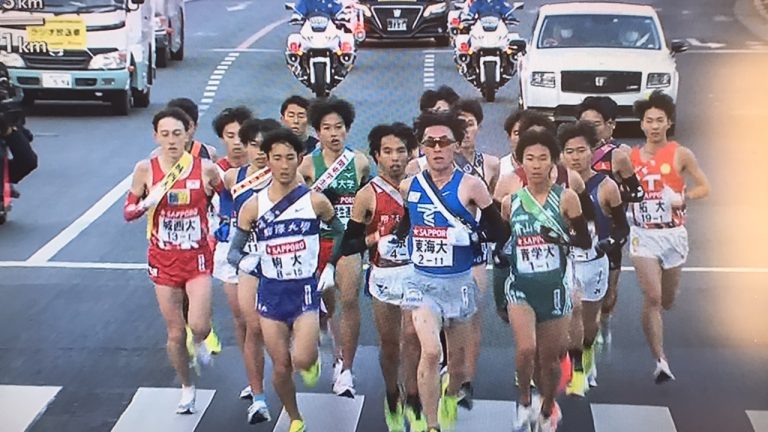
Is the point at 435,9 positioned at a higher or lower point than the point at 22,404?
lower

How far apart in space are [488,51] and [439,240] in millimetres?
18237

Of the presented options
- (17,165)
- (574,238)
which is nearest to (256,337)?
(574,238)

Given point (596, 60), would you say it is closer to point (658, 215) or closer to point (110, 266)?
point (110, 266)

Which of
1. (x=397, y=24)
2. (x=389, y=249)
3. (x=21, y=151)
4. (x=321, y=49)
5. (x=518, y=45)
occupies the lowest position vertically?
(x=397, y=24)

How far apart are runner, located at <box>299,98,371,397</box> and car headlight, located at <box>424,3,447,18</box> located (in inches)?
952

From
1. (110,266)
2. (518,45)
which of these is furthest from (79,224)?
(518,45)

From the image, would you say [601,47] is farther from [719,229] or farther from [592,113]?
[592,113]

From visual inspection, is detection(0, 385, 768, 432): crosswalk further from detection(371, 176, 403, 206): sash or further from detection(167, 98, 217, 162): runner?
detection(167, 98, 217, 162): runner

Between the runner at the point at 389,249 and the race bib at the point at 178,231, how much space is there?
1.20 meters

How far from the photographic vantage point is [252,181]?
1063 centimetres

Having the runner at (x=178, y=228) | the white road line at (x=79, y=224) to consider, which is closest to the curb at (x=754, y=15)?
the white road line at (x=79, y=224)

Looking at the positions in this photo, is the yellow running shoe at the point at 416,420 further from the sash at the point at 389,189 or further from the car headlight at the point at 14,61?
the car headlight at the point at 14,61

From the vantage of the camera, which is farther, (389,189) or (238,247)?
(389,189)

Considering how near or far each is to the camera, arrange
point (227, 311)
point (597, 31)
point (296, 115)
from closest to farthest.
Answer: point (296, 115) < point (227, 311) < point (597, 31)
